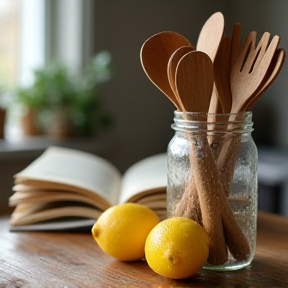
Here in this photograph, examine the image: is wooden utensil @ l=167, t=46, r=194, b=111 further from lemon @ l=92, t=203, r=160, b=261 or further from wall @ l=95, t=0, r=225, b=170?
wall @ l=95, t=0, r=225, b=170

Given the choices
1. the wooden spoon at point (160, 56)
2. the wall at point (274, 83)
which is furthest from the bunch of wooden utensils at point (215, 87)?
the wall at point (274, 83)

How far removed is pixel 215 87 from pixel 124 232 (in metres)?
0.25

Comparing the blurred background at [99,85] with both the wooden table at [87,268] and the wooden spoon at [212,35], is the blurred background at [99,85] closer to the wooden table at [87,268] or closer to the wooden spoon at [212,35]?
the wooden table at [87,268]

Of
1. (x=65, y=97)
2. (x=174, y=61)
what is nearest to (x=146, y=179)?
(x=174, y=61)

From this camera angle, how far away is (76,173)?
45.0 inches

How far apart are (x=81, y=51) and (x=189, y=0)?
2.21ft

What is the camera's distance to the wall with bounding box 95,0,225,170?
2504mm

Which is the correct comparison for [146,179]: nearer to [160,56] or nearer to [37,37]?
[160,56]

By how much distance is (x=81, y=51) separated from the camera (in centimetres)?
244

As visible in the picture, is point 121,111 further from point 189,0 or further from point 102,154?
point 189,0

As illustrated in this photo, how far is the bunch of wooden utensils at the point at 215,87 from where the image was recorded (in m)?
0.75

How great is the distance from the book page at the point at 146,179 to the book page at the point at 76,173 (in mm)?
34

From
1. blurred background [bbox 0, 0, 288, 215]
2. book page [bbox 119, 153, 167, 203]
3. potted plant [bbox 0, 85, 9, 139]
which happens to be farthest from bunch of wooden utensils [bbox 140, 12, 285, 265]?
potted plant [bbox 0, 85, 9, 139]

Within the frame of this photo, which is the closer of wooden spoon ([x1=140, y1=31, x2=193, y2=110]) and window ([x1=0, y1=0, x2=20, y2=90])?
wooden spoon ([x1=140, y1=31, x2=193, y2=110])
